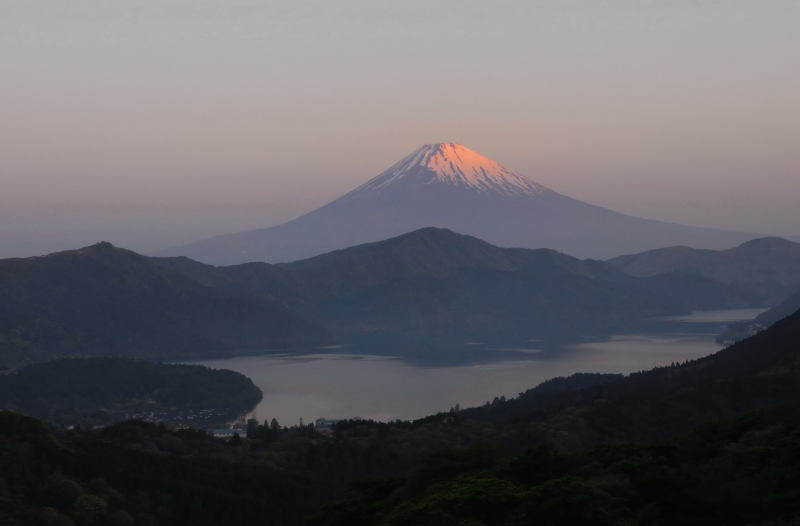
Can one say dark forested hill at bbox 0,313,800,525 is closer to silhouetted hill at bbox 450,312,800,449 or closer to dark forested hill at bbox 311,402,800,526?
dark forested hill at bbox 311,402,800,526

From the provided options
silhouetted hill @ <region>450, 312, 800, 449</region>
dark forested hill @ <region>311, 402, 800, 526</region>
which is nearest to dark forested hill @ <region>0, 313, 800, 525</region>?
dark forested hill @ <region>311, 402, 800, 526</region>

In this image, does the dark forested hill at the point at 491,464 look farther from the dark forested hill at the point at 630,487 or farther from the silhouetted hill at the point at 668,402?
the silhouetted hill at the point at 668,402

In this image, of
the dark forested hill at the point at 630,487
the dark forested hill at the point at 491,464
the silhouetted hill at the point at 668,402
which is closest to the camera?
the dark forested hill at the point at 630,487

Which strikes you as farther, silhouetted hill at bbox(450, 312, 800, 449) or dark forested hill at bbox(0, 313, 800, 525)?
silhouetted hill at bbox(450, 312, 800, 449)

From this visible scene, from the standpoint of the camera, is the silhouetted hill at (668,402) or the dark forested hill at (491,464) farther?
the silhouetted hill at (668,402)

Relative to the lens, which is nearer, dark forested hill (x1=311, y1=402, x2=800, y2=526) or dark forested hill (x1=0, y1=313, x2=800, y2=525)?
dark forested hill (x1=311, y1=402, x2=800, y2=526)

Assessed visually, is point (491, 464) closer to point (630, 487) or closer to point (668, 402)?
point (630, 487)

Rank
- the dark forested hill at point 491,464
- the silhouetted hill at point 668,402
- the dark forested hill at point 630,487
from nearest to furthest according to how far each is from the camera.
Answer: the dark forested hill at point 630,487, the dark forested hill at point 491,464, the silhouetted hill at point 668,402

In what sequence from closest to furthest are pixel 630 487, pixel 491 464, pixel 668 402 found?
pixel 630 487 < pixel 491 464 < pixel 668 402

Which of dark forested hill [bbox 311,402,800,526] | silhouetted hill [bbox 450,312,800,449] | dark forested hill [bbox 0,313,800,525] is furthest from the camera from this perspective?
silhouetted hill [bbox 450,312,800,449]

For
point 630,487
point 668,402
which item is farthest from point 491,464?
point 668,402

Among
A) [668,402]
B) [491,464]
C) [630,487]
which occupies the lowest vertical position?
[668,402]

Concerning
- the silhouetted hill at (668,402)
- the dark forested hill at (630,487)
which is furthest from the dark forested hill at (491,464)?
the silhouetted hill at (668,402)

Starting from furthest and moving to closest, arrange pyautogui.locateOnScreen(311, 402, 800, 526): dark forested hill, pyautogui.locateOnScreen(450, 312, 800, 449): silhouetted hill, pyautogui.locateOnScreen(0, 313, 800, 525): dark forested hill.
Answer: pyautogui.locateOnScreen(450, 312, 800, 449): silhouetted hill, pyautogui.locateOnScreen(0, 313, 800, 525): dark forested hill, pyautogui.locateOnScreen(311, 402, 800, 526): dark forested hill
